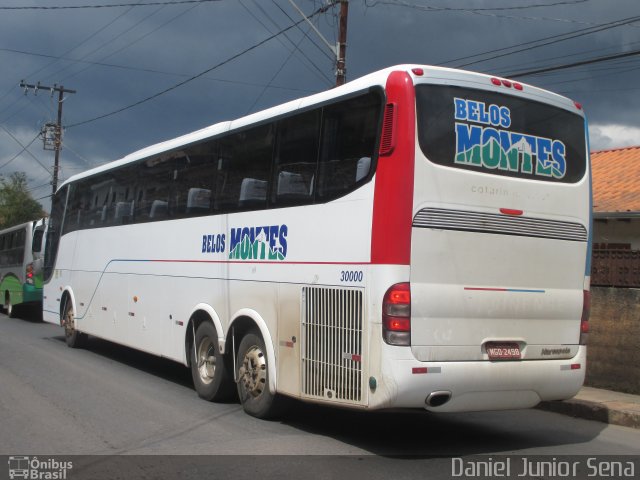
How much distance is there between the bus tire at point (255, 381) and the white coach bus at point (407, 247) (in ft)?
0.08

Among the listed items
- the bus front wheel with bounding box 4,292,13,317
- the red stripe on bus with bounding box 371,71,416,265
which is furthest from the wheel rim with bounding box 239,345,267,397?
the bus front wheel with bounding box 4,292,13,317

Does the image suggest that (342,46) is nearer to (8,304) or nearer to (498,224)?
(498,224)

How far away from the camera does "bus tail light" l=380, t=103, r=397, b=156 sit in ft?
20.0

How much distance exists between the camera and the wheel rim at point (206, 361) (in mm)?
9062

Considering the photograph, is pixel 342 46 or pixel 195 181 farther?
pixel 342 46

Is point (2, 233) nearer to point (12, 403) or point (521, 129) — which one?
point (12, 403)

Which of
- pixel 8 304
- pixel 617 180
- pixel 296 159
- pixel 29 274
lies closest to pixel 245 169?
pixel 296 159

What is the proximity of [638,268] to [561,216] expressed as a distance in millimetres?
4094

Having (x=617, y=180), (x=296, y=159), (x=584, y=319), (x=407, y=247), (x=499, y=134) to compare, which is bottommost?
(x=584, y=319)

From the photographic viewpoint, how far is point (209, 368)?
30.1 feet

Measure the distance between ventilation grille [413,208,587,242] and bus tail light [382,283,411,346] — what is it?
0.64 m

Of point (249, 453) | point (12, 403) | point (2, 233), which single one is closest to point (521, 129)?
point (249, 453)

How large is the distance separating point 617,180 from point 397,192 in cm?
1277

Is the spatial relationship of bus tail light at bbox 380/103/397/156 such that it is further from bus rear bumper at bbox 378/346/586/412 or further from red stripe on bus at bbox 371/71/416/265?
bus rear bumper at bbox 378/346/586/412
